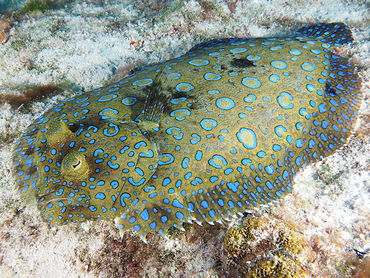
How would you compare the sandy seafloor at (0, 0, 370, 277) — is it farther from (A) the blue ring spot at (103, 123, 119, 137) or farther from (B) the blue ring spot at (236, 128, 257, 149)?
(A) the blue ring spot at (103, 123, 119, 137)

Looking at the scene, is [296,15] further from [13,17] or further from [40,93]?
[13,17]

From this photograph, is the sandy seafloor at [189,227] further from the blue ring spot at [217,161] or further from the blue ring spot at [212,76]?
the blue ring spot at [212,76]

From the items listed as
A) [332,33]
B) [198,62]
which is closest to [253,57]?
[198,62]

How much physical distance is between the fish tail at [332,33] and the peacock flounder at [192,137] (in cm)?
80

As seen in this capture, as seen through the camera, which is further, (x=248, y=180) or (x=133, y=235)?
(x=133, y=235)

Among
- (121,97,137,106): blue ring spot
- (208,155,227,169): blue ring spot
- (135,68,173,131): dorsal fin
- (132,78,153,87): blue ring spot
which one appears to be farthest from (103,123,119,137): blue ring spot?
(208,155,227,169): blue ring spot

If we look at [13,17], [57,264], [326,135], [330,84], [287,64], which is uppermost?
[13,17]

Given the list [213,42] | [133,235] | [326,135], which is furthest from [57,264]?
[213,42]

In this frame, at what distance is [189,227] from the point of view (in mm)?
3172

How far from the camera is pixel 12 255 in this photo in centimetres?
314

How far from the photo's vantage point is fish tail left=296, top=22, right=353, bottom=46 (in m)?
4.28

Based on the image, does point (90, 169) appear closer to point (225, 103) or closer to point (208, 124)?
point (208, 124)

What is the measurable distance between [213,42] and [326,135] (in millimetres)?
2910

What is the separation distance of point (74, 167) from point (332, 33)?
17.6ft
